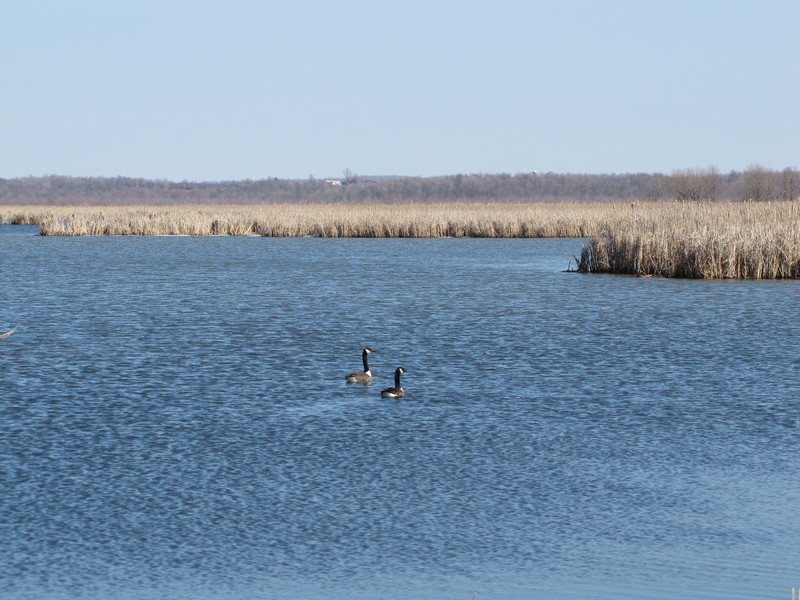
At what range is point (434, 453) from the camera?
364 inches

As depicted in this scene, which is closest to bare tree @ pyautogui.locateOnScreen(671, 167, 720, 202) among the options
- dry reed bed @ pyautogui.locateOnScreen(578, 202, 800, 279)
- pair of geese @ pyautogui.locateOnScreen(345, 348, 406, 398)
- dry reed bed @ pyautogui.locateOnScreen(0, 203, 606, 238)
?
dry reed bed @ pyautogui.locateOnScreen(0, 203, 606, 238)

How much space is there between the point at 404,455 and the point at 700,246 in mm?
17539

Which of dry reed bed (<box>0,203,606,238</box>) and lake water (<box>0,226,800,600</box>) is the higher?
dry reed bed (<box>0,203,606,238</box>)

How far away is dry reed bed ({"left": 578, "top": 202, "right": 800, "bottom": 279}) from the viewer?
81.7 ft

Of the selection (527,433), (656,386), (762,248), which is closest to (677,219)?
(762,248)

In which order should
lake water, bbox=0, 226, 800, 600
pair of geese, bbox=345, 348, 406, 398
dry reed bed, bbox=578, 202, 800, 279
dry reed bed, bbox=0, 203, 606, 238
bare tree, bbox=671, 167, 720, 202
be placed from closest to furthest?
lake water, bbox=0, 226, 800, 600 < pair of geese, bbox=345, 348, 406, 398 < dry reed bed, bbox=578, 202, 800, 279 < dry reed bed, bbox=0, 203, 606, 238 < bare tree, bbox=671, 167, 720, 202

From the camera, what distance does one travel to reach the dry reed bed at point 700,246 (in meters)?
24.9

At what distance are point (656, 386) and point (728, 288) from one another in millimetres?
11971

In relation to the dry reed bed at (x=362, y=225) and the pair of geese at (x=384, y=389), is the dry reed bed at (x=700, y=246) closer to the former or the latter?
the dry reed bed at (x=362, y=225)

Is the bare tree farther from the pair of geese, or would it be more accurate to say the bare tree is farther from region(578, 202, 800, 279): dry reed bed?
the pair of geese

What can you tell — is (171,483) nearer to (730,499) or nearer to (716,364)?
(730,499)

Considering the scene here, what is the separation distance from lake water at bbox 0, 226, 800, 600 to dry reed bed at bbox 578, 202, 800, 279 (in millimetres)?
4794

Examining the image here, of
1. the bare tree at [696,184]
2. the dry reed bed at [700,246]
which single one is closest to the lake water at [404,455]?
the dry reed bed at [700,246]

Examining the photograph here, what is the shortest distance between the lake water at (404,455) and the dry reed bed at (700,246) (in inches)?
189
